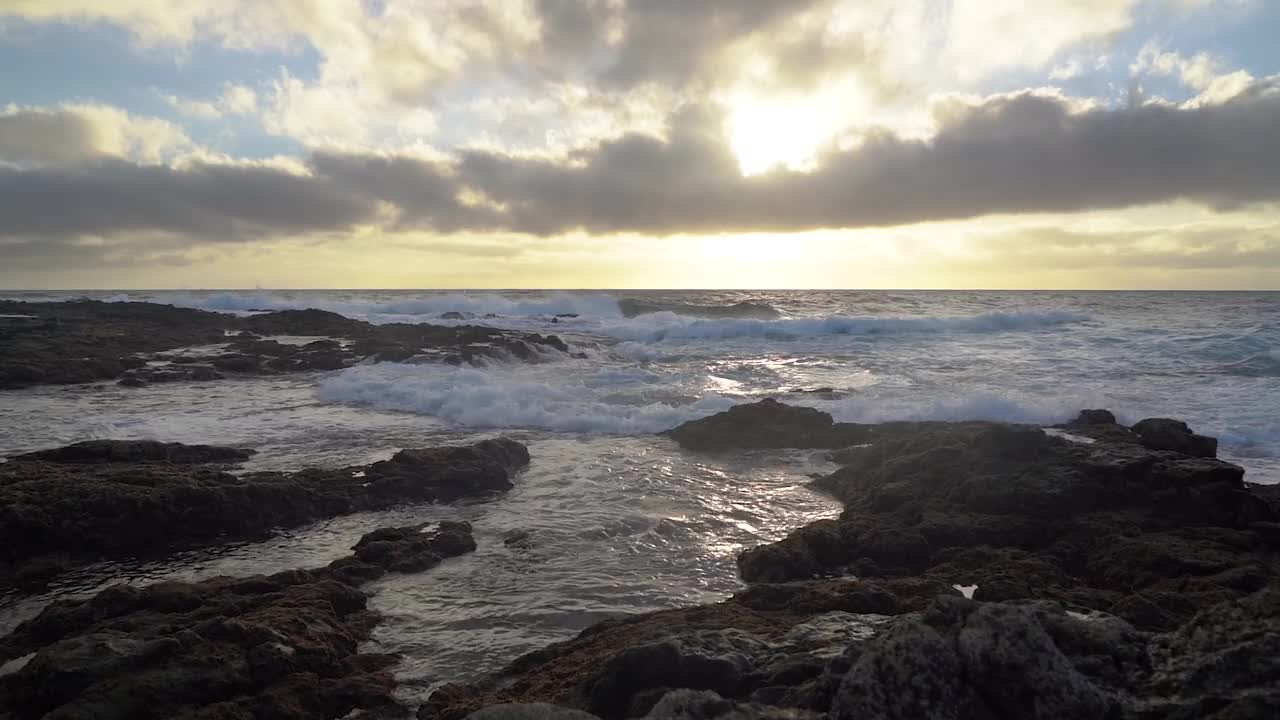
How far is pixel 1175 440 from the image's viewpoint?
421 inches

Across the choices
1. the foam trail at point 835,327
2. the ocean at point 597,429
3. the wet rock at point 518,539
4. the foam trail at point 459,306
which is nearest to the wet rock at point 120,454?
the ocean at point 597,429

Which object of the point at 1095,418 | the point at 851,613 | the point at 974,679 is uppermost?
the point at 974,679

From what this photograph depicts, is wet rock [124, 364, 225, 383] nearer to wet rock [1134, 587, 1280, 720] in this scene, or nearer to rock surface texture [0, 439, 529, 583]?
rock surface texture [0, 439, 529, 583]

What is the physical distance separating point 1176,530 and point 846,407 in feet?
30.8

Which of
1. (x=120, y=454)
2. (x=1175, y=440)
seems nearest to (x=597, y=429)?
(x=120, y=454)

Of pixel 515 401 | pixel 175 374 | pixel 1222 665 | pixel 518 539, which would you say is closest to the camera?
pixel 1222 665

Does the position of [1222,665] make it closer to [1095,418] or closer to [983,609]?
[983,609]

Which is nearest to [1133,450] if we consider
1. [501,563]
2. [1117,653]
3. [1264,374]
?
[1117,653]

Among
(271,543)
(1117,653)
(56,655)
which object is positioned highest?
(1117,653)

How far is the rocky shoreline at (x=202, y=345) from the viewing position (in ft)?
77.5

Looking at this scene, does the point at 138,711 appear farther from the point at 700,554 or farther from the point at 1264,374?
the point at 1264,374

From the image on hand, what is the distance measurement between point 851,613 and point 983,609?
235 centimetres

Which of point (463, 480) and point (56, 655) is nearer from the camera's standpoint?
point (56, 655)

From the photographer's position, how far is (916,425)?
14.1 meters
